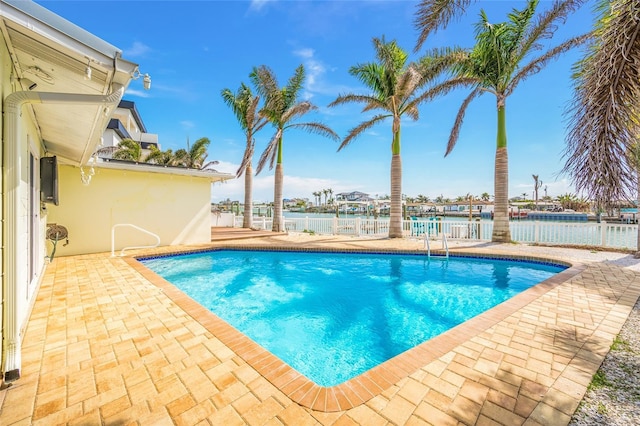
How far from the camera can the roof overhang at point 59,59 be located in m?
1.90

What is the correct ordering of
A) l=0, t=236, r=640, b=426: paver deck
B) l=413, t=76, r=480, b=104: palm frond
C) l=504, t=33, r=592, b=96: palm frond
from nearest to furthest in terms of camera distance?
l=0, t=236, r=640, b=426: paver deck < l=504, t=33, r=592, b=96: palm frond < l=413, t=76, r=480, b=104: palm frond

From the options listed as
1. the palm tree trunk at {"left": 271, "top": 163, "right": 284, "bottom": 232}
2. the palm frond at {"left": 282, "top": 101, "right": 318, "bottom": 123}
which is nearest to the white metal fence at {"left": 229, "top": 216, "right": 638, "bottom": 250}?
the palm tree trunk at {"left": 271, "top": 163, "right": 284, "bottom": 232}

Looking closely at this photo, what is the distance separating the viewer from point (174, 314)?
3.66 metres

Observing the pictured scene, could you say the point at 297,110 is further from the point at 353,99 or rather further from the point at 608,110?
the point at 608,110

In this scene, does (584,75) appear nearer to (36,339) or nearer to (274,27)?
(36,339)

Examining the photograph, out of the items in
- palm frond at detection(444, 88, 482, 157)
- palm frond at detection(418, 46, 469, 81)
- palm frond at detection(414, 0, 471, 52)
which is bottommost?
palm frond at detection(414, 0, 471, 52)

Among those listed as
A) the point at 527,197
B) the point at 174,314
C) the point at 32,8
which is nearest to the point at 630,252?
the point at 174,314

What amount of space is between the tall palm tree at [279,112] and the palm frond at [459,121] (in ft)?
18.1

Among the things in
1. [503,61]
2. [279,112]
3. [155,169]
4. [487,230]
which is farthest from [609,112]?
[279,112]

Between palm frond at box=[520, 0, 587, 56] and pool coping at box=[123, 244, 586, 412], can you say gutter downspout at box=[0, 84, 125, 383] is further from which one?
palm frond at box=[520, 0, 587, 56]

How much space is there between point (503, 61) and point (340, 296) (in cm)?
1051

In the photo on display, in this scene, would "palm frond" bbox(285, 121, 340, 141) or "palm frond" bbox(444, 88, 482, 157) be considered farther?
"palm frond" bbox(285, 121, 340, 141)

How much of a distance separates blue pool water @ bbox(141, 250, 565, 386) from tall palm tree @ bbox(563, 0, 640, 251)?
2.98 m

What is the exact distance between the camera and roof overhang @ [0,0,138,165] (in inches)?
74.6
